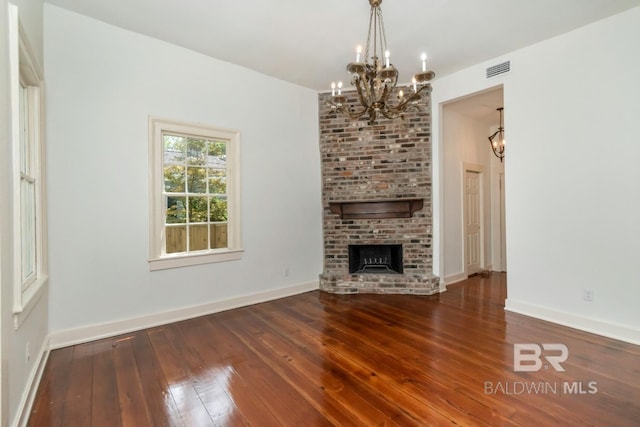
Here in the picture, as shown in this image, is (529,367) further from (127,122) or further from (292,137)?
(127,122)

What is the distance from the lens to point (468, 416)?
66.7 inches

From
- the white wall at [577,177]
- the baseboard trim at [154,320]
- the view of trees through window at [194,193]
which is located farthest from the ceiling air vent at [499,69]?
the baseboard trim at [154,320]

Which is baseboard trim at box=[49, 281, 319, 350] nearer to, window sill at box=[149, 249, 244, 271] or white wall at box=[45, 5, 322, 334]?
white wall at box=[45, 5, 322, 334]

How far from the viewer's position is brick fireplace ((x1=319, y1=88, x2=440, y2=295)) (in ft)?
14.1

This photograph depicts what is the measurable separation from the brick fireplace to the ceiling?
1.01 meters

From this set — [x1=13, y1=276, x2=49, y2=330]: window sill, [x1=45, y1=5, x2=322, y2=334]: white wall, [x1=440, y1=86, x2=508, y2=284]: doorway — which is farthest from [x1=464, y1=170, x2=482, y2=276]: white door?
[x1=13, y1=276, x2=49, y2=330]: window sill

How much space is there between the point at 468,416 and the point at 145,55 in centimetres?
426

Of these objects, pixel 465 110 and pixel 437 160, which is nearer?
pixel 437 160

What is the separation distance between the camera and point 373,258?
4684 mm

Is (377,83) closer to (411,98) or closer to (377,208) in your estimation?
(411,98)

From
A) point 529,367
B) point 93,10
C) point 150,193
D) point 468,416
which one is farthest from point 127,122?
point 529,367

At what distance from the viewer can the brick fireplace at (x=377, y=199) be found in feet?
14.1

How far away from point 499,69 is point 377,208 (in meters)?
2.33

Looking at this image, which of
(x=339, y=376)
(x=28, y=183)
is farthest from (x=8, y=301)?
(x=339, y=376)
